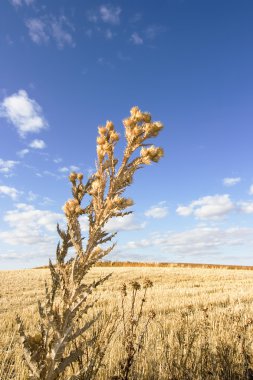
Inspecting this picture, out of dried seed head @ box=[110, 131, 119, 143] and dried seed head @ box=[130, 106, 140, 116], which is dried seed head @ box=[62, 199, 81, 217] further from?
dried seed head @ box=[130, 106, 140, 116]

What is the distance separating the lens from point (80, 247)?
8.91 ft

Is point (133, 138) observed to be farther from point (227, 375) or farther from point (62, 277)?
point (227, 375)

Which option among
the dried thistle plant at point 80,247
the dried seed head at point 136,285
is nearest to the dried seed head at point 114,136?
the dried thistle plant at point 80,247

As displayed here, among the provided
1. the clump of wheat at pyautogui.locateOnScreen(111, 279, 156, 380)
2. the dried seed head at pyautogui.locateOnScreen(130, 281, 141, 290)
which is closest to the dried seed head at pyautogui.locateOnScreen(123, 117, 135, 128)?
the clump of wheat at pyautogui.locateOnScreen(111, 279, 156, 380)

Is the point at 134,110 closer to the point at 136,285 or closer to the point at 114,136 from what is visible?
the point at 114,136

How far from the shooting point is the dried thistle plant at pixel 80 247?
8.36 feet

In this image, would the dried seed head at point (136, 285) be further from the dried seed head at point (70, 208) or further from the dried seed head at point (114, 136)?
the dried seed head at point (114, 136)

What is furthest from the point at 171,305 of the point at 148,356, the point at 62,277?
the point at 62,277

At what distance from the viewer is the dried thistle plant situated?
8.36 ft

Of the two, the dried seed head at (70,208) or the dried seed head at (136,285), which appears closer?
the dried seed head at (70,208)

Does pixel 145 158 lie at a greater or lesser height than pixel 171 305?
greater

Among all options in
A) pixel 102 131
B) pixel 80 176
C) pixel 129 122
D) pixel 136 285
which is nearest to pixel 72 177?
pixel 80 176

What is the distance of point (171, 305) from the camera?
12625mm

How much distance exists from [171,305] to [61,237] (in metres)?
10.6
